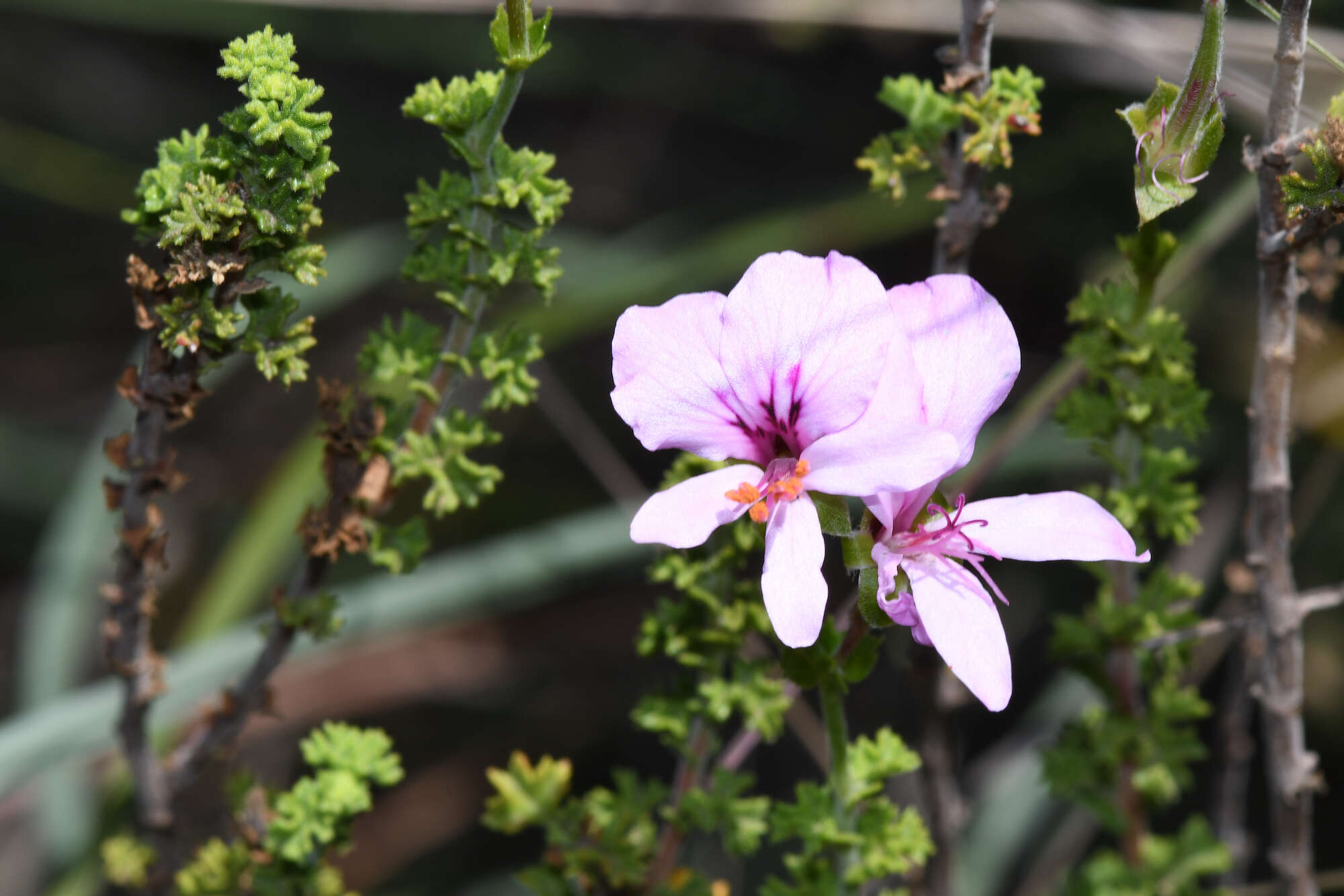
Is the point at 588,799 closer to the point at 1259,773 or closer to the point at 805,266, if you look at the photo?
the point at 805,266

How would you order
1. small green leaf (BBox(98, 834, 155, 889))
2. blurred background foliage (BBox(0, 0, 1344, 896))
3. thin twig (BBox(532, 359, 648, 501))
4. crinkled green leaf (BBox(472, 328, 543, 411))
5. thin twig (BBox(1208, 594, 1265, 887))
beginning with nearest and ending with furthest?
crinkled green leaf (BBox(472, 328, 543, 411)) → small green leaf (BBox(98, 834, 155, 889)) → thin twig (BBox(1208, 594, 1265, 887)) → blurred background foliage (BBox(0, 0, 1344, 896)) → thin twig (BBox(532, 359, 648, 501))

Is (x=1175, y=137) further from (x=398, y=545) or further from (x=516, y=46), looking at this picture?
(x=398, y=545)

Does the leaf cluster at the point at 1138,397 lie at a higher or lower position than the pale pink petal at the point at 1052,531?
higher

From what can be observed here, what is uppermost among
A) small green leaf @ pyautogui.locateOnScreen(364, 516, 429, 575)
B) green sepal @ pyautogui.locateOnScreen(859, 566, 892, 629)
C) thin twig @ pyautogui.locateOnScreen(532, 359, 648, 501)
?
thin twig @ pyautogui.locateOnScreen(532, 359, 648, 501)

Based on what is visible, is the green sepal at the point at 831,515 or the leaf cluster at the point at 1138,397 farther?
the leaf cluster at the point at 1138,397

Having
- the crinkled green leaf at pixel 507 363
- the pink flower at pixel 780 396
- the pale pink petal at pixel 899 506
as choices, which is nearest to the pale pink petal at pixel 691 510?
the pink flower at pixel 780 396

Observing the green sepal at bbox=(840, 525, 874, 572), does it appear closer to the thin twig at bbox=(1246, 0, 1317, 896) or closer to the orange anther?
the orange anther

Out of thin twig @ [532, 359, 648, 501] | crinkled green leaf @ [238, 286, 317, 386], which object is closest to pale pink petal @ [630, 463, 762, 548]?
crinkled green leaf @ [238, 286, 317, 386]

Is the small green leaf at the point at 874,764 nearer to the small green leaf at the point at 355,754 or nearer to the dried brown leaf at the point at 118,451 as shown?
the small green leaf at the point at 355,754
